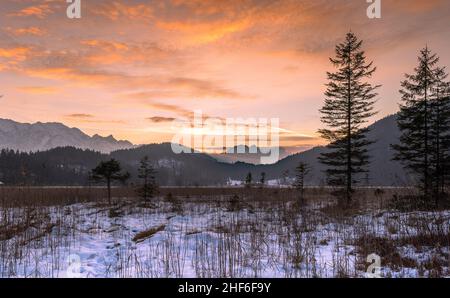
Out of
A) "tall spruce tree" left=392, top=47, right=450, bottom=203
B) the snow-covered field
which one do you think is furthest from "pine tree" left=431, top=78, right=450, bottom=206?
the snow-covered field

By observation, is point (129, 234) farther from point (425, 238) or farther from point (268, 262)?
point (425, 238)

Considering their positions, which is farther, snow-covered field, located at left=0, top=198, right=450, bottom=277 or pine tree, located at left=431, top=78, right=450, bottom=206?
pine tree, located at left=431, top=78, right=450, bottom=206

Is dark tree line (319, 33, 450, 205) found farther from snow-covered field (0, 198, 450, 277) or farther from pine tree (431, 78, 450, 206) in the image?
snow-covered field (0, 198, 450, 277)

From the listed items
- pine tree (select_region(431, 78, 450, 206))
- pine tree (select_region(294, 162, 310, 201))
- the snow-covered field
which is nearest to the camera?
the snow-covered field

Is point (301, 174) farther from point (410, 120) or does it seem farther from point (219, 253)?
point (219, 253)

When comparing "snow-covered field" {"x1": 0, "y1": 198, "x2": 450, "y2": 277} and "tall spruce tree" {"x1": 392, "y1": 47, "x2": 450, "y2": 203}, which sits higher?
"tall spruce tree" {"x1": 392, "y1": 47, "x2": 450, "y2": 203}

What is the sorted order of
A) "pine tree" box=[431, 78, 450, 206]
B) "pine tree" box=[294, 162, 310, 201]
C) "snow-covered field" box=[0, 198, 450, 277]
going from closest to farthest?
"snow-covered field" box=[0, 198, 450, 277]
"pine tree" box=[431, 78, 450, 206]
"pine tree" box=[294, 162, 310, 201]

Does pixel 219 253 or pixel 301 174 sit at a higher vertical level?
pixel 301 174

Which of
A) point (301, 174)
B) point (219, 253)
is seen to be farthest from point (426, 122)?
point (219, 253)

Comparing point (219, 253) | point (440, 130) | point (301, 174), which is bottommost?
point (219, 253)

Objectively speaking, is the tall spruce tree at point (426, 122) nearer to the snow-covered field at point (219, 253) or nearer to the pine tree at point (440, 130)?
the pine tree at point (440, 130)

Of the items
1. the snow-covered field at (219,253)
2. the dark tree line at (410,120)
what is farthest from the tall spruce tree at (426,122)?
the snow-covered field at (219,253)
